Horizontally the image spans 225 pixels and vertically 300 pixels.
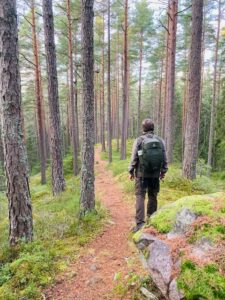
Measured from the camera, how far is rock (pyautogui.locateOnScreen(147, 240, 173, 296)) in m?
2.84

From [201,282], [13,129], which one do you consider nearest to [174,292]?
[201,282]

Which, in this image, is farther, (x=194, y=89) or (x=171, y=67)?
(x=171, y=67)

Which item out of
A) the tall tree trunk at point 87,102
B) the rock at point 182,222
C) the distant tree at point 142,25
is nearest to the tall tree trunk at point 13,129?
the tall tree trunk at point 87,102

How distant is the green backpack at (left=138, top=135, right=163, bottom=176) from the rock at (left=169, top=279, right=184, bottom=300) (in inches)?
84.9

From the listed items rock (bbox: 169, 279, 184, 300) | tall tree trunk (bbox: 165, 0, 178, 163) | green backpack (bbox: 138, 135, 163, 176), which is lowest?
rock (bbox: 169, 279, 184, 300)

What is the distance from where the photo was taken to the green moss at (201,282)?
2.45 metres

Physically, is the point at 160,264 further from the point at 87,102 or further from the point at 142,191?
the point at 87,102

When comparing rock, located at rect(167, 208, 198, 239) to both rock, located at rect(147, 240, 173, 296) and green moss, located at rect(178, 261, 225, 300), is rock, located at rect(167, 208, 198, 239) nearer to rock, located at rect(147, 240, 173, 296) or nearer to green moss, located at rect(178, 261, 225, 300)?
rock, located at rect(147, 240, 173, 296)

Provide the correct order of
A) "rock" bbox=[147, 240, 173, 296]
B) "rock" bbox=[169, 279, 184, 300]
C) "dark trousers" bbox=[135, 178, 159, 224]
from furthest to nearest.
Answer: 1. "dark trousers" bbox=[135, 178, 159, 224]
2. "rock" bbox=[147, 240, 173, 296]
3. "rock" bbox=[169, 279, 184, 300]

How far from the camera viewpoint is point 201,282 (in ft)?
8.31

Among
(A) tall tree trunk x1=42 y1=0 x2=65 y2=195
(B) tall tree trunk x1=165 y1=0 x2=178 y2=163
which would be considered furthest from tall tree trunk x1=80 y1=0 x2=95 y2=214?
(B) tall tree trunk x1=165 y1=0 x2=178 y2=163

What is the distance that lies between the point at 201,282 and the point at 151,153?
2338mm

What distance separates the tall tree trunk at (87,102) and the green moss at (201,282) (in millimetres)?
3795

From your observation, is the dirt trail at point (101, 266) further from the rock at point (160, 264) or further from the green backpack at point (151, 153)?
the green backpack at point (151, 153)
